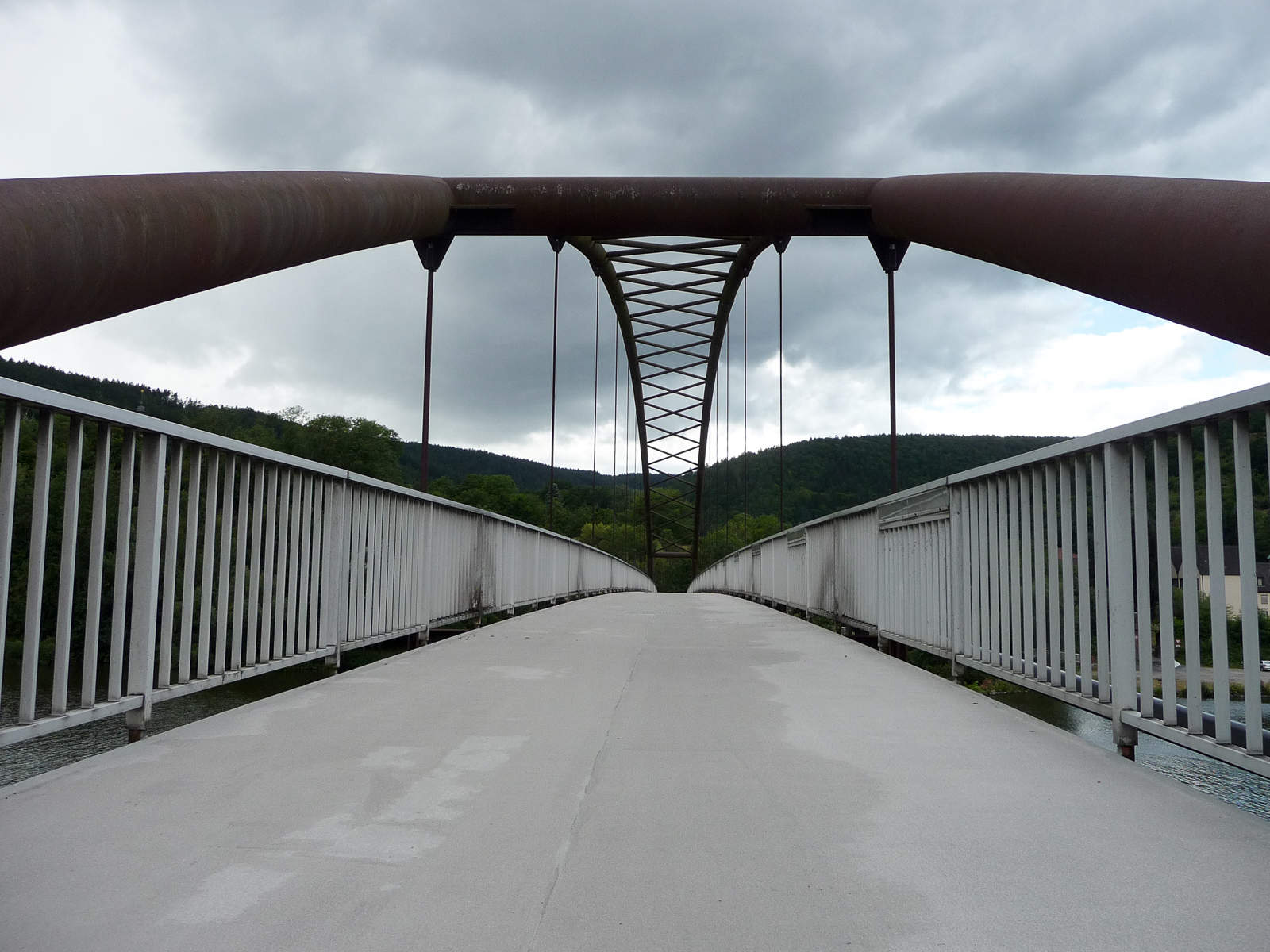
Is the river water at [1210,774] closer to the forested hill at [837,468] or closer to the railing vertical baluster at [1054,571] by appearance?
the railing vertical baluster at [1054,571]

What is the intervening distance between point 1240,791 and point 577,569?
12.1m

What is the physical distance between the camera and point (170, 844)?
1657 mm

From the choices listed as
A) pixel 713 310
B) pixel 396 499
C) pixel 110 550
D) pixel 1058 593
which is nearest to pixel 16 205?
pixel 396 499

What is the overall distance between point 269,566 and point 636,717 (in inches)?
61.4

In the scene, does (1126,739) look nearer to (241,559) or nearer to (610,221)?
(241,559)

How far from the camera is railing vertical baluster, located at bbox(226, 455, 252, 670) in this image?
2.99m

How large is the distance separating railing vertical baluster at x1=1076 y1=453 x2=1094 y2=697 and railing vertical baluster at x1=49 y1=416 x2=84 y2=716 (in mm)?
2903

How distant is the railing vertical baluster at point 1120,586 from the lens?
2.41 meters

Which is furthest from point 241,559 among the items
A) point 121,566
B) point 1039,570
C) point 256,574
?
point 1039,570

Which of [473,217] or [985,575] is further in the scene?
[473,217]

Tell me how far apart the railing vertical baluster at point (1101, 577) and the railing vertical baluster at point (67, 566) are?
288cm

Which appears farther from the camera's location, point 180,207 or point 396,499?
point 396,499

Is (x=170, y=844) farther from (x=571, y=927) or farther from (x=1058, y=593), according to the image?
(x=1058, y=593)

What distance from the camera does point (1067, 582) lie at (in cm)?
280
